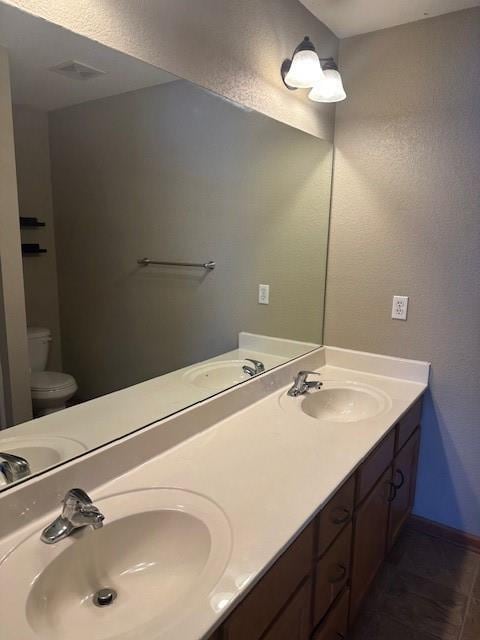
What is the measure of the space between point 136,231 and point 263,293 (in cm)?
81

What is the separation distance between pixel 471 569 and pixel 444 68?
219 centimetres

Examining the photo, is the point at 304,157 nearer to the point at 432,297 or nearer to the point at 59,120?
the point at 432,297

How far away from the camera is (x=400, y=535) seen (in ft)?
7.25

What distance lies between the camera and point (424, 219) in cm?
203

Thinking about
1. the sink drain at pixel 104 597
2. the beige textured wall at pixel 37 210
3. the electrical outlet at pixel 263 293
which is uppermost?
the beige textured wall at pixel 37 210

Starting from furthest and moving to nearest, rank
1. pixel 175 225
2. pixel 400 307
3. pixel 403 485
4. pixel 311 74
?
pixel 400 307 < pixel 403 485 < pixel 311 74 < pixel 175 225

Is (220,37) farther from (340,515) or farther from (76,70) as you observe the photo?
(340,515)

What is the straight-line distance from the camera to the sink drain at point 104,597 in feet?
3.11

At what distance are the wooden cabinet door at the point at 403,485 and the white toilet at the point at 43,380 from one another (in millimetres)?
1328

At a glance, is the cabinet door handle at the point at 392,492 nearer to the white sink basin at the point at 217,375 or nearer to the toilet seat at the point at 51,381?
the white sink basin at the point at 217,375

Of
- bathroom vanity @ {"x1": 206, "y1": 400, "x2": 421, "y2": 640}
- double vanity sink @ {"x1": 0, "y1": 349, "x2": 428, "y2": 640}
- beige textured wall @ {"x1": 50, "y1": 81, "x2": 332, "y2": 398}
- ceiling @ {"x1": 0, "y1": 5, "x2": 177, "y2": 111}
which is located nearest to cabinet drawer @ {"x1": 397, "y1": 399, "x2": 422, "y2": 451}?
bathroom vanity @ {"x1": 206, "y1": 400, "x2": 421, "y2": 640}

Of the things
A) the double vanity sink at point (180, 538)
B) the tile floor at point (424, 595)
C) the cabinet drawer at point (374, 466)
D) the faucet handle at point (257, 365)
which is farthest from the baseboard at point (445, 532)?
the faucet handle at point (257, 365)

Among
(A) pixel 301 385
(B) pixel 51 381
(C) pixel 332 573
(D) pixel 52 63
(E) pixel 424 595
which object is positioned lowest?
(E) pixel 424 595

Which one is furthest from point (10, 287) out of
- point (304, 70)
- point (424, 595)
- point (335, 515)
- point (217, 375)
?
point (424, 595)
